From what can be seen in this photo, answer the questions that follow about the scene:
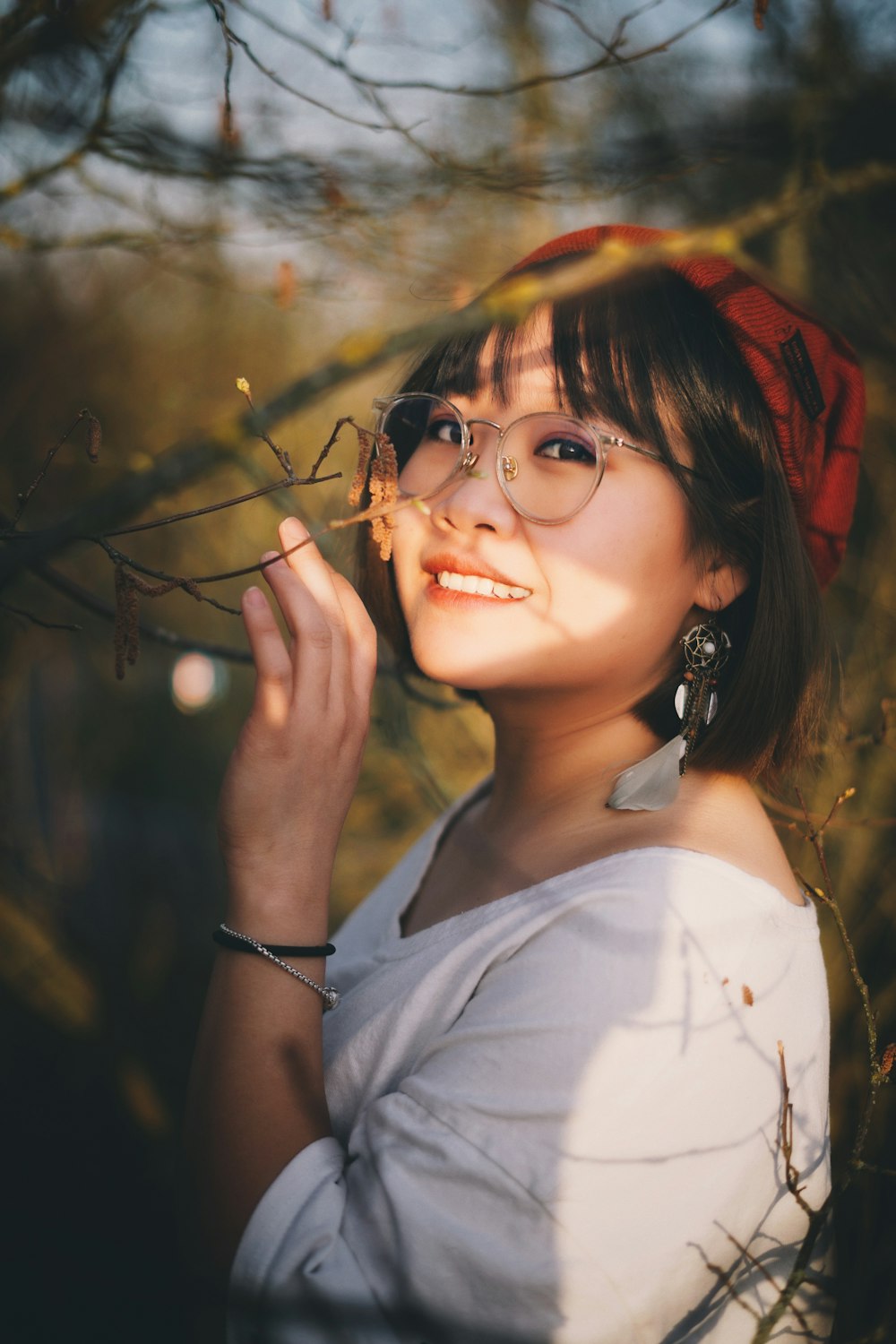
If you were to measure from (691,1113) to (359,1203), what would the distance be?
427 millimetres

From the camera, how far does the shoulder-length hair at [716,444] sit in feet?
5.06

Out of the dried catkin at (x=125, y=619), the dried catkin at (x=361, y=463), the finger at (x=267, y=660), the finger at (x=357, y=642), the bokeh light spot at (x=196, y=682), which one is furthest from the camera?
the bokeh light spot at (x=196, y=682)

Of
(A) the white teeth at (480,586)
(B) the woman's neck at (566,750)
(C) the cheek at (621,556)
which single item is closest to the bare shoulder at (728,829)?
(B) the woman's neck at (566,750)

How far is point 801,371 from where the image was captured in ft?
5.33

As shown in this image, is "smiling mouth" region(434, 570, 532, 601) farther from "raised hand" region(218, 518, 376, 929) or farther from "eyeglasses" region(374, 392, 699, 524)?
"raised hand" region(218, 518, 376, 929)

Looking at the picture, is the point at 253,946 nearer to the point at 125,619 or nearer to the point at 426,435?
the point at 125,619

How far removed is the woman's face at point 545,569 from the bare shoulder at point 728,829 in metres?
0.27

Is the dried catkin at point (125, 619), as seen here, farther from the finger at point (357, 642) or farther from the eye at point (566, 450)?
the eye at point (566, 450)

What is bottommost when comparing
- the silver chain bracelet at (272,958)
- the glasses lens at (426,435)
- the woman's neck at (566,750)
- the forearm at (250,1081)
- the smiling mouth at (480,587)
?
the forearm at (250,1081)

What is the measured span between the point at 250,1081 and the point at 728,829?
0.77m

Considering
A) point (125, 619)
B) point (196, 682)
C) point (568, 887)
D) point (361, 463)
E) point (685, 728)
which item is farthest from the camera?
point (196, 682)

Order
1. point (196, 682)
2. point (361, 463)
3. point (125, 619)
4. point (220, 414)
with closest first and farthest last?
point (125, 619), point (361, 463), point (220, 414), point (196, 682)

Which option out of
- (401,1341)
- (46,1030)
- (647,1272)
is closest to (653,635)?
(647,1272)

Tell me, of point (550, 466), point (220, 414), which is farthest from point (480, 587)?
point (220, 414)
